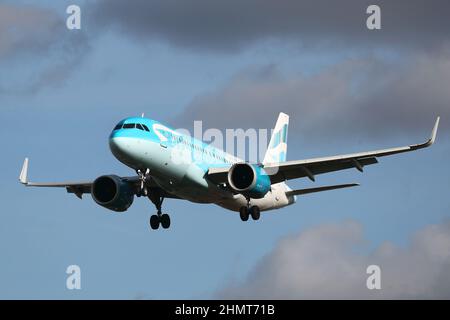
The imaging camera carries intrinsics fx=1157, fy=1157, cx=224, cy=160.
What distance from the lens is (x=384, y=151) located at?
57.8 metres

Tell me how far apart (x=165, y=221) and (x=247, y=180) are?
7026 mm

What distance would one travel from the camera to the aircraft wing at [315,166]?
58191mm

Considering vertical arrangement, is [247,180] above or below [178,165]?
below

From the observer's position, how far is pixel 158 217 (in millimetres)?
64562

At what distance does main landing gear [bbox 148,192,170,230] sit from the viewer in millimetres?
64438

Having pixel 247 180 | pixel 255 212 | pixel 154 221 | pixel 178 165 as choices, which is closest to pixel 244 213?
pixel 255 212

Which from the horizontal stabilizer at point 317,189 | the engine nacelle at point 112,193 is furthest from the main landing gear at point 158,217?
the horizontal stabilizer at point 317,189


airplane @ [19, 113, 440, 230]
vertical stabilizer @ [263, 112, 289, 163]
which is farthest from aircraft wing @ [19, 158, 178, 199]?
vertical stabilizer @ [263, 112, 289, 163]

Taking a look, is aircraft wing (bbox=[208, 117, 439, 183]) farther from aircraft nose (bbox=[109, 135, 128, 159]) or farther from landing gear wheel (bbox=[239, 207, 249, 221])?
aircraft nose (bbox=[109, 135, 128, 159])

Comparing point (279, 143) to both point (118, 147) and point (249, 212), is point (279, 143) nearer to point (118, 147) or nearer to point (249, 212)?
point (249, 212)
